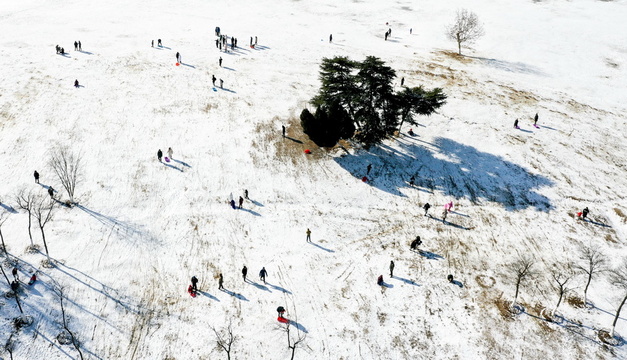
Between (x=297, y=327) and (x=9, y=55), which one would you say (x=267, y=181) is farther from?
(x=9, y=55)

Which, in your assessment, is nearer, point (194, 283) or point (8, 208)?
point (194, 283)

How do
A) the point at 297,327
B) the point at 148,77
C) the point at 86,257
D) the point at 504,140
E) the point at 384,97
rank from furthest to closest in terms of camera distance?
the point at 148,77 → the point at 504,140 → the point at 384,97 → the point at 86,257 → the point at 297,327

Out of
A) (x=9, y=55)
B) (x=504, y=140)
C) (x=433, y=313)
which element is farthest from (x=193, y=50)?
(x=433, y=313)

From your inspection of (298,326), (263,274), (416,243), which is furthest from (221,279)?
(416,243)

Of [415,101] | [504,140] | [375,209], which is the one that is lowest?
[375,209]

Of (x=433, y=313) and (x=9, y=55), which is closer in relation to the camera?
(x=433, y=313)

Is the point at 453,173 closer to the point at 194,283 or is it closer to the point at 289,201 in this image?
the point at 289,201
